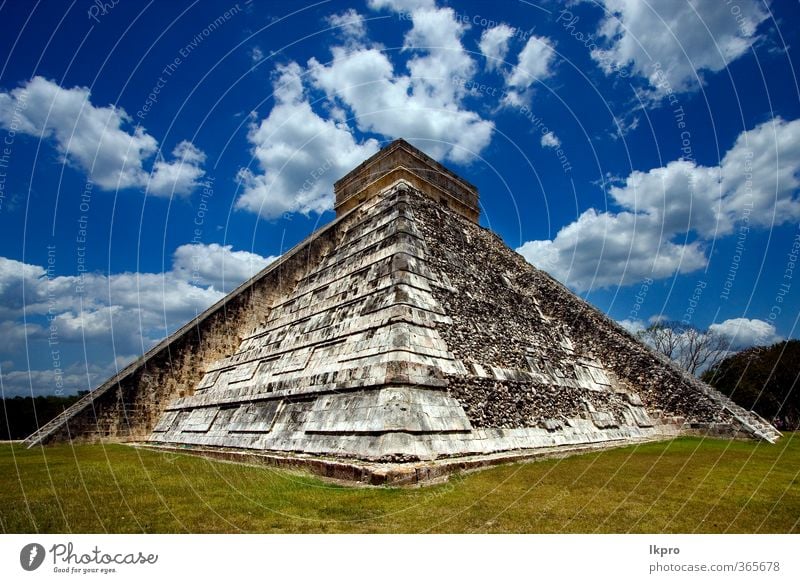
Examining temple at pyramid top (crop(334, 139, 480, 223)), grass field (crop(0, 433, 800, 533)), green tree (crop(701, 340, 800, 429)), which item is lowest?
grass field (crop(0, 433, 800, 533))

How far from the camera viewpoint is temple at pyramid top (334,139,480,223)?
15.3m

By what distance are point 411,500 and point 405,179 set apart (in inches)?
480

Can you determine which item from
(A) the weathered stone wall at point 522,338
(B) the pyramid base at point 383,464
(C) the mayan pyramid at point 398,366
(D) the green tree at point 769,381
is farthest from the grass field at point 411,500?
(D) the green tree at point 769,381

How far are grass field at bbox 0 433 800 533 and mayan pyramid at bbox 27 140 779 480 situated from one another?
0.71 m

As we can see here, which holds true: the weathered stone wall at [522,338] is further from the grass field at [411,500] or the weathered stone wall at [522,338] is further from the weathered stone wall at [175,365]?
the weathered stone wall at [175,365]

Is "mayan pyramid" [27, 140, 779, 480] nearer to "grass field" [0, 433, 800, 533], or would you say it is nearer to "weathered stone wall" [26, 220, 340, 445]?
"weathered stone wall" [26, 220, 340, 445]

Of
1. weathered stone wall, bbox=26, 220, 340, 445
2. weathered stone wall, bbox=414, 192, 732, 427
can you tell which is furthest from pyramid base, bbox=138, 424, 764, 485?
weathered stone wall, bbox=26, 220, 340, 445

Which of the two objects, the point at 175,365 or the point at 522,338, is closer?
the point at 522,338

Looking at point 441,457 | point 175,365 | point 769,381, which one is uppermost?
point 175,365

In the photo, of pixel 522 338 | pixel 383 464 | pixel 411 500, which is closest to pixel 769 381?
pixel 522 338

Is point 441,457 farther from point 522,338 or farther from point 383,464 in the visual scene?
point 522,338

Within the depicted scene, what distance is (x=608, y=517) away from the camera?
171 inches

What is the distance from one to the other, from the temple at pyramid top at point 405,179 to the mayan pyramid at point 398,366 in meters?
0.07

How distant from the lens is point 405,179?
1518 centimetres
